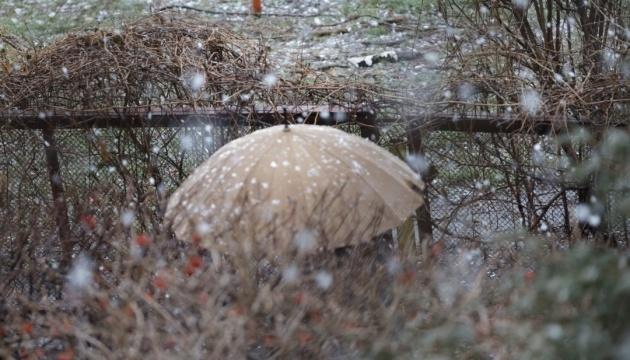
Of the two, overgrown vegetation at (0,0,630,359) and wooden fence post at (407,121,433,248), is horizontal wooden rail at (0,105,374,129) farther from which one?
wooden fence post at (407,121,433,248)

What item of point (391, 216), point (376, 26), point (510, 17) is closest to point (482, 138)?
point (510, 17)

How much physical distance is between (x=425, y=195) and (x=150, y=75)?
1668 millimetres

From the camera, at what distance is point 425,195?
5066 mm

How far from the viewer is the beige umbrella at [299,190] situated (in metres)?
3.30

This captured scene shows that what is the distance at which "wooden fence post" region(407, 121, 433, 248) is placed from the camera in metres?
4.96

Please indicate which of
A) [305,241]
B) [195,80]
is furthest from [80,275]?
[195,80]

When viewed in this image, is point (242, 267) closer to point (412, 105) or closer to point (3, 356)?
point (3, 356)

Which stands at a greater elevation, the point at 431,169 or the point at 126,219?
the point at 126,219

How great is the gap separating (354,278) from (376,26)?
8.50 m

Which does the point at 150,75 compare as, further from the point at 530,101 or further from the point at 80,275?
the point at 80,275

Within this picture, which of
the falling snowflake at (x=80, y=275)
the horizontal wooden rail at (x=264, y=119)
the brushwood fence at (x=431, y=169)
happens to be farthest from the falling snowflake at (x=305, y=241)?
the horizontal wooden rail at (x=264, y=119)

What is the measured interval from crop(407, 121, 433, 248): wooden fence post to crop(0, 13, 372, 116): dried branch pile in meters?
0.46

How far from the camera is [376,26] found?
11086 mm

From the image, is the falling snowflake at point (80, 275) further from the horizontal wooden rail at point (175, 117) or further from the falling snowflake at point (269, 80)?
the falling snowflake at point (269, 80)
